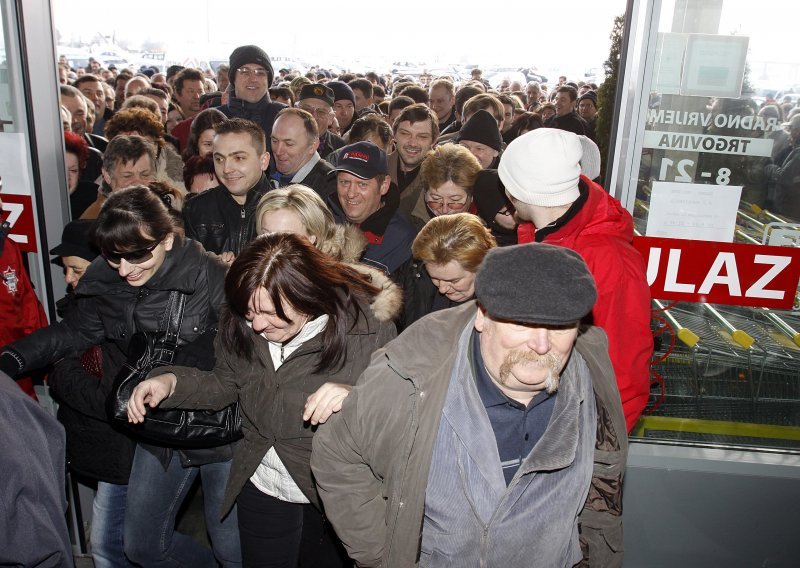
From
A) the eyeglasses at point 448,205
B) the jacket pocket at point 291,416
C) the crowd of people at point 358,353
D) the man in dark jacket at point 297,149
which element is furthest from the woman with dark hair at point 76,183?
the jacket pocket at point 291,416

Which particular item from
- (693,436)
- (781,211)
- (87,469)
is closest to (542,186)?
(781,211)

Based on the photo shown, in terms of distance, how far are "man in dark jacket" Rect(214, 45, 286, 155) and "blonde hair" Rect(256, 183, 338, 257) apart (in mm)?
3273

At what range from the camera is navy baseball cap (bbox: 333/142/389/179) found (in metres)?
3.88

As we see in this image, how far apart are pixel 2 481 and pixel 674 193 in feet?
9.15

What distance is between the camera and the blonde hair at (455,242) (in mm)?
3113

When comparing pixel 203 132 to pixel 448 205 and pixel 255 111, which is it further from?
pixel 448 205

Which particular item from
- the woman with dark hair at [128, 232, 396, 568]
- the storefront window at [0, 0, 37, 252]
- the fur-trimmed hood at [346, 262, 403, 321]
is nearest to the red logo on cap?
the fur-trimmed hood at [346, 262, 403, 321]

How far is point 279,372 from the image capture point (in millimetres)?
2623

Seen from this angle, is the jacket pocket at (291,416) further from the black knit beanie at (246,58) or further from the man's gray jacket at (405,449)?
the black knit beanie at (246,58)

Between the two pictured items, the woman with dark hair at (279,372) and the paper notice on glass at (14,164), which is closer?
the woman with dark hair at (279,372)

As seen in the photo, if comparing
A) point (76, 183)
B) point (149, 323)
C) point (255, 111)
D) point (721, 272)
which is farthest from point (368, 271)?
point (255, 111)

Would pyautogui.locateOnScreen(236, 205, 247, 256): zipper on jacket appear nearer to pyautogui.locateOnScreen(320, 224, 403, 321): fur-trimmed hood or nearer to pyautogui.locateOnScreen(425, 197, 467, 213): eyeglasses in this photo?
pyautogui.locateOnScreen(320, 224, 403, 321): fur-trimmed hood

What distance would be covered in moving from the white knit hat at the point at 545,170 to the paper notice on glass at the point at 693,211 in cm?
73

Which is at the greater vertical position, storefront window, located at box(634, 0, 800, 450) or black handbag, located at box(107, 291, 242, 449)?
storefront window, located at box(634, 0, 800, 450)
